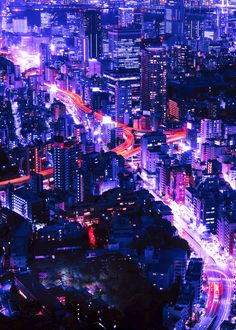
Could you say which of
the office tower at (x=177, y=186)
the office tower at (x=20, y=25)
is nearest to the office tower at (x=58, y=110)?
the office tower at (x=177, y=186)

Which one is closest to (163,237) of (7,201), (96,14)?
(7,201)

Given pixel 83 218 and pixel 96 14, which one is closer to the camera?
pixel 83 218

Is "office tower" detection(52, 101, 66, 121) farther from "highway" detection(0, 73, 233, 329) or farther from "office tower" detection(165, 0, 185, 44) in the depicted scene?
"office tower" detection(165, 0, 185, 44)

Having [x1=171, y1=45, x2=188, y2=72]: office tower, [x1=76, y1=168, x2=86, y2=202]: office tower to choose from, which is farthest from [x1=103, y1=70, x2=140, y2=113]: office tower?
[x1=76, y1=168, x2=86, y2=202]: office tower

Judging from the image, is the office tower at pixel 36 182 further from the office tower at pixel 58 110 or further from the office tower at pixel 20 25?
the office tower at pixel 20 25

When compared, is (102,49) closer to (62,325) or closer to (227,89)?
(227,89)

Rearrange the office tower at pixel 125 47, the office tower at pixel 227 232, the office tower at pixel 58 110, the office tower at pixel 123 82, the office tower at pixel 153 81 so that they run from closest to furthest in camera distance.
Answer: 1. the office tower at pixel 227 232
2. the office tower at pixel 58 110
3. the office tower at pixel 153 81
4. the office tower at pixel 123 82
5. the office tower at pixel 125 47
